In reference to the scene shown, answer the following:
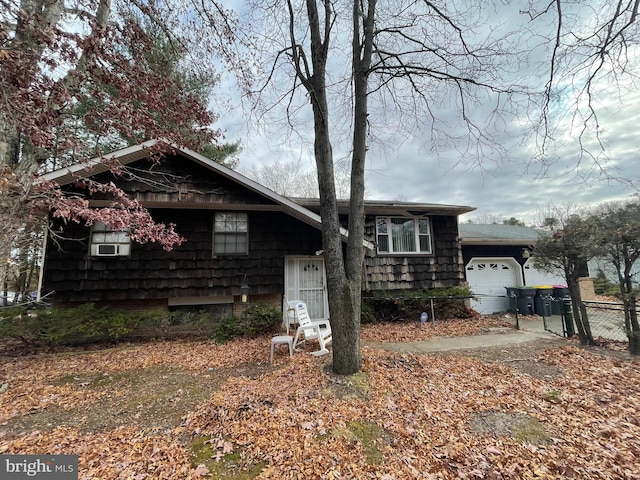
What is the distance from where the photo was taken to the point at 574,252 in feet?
18.6

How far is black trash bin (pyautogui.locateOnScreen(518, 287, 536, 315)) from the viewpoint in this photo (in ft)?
33.8

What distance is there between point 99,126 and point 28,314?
4459 mm

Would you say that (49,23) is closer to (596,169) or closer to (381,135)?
(381,135)

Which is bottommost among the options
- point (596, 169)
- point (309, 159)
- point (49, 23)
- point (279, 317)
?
point (279, 317)

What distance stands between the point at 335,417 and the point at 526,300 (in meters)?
10.7

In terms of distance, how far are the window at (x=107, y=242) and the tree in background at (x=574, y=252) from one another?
9.92m

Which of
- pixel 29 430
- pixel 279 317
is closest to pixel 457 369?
pixel 279 317

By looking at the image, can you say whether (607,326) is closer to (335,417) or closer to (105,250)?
(335,417)

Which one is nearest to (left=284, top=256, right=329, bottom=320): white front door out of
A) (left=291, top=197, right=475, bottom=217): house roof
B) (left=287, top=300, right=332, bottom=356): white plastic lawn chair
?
(left=291, top=197, right=475, bottom=217): house roof

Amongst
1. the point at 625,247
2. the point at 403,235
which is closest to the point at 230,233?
the point at 403,235

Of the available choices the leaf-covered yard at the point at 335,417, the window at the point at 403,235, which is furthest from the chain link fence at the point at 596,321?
the window at the point at 403,235

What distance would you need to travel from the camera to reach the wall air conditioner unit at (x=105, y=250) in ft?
22.8

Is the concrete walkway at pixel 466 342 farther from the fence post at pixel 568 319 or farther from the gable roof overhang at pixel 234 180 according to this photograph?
the gable roof overhang at pixel 234 180

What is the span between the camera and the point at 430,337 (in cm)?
665
